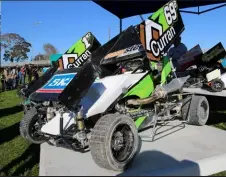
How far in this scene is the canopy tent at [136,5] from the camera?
868cm

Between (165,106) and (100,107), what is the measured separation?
1.53 meters

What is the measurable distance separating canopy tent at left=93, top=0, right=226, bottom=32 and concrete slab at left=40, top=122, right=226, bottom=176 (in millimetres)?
4992

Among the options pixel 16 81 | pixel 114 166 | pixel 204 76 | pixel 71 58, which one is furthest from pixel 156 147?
pixel 16 81

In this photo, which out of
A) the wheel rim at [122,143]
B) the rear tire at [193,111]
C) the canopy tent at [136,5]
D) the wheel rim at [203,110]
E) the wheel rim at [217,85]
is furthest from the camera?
the canopy tent at [136,5]

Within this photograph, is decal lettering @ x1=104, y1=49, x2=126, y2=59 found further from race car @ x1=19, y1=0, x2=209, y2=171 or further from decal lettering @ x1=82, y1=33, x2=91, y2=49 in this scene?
decal lettering @ x1=82, y1=33, x2=91, y2=49

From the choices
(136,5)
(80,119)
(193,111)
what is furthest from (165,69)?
(136,5)

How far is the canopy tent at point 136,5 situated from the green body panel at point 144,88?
4667 millimetres

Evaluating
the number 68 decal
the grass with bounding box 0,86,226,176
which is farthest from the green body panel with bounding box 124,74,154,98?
the grass with bounding box 0,86,226,176

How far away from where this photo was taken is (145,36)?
431 cm

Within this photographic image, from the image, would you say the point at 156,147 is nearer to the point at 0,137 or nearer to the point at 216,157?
the point at 216,157

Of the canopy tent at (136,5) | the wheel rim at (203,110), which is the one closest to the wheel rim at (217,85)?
the wheel rim at (203,110)

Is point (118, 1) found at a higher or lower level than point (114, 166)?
higher

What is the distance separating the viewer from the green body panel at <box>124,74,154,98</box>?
4305 mm

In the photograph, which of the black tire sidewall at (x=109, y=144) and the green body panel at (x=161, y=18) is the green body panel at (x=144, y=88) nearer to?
the black tire sidewall at (x=109, y=144)
